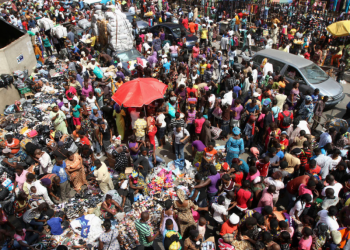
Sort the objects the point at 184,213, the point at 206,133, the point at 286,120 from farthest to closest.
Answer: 1. the point at 206,133
2. the point at 286,120
3. the point at 184,213

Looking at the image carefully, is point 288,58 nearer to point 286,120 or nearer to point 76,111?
point 286,120

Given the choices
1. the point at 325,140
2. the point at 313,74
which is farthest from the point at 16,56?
the point at 313,74

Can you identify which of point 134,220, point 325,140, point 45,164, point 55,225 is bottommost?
point 134,220

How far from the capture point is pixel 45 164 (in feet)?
23.2

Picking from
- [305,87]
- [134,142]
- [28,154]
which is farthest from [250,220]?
Answer: [305,87]

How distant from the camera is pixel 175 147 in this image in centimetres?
820

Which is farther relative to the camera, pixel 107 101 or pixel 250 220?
pixel 107 101

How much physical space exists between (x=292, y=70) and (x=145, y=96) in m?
6.50

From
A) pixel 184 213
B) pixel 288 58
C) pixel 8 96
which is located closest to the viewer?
pixel 184 213

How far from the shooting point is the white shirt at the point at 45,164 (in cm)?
700

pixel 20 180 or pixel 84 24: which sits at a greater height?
pixel 84 24

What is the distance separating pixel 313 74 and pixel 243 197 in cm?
767

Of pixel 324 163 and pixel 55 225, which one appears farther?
pixel 324 163

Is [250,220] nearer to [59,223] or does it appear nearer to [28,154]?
[59,223]
